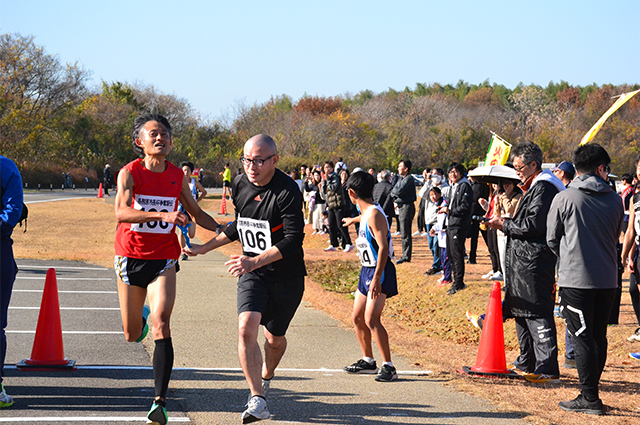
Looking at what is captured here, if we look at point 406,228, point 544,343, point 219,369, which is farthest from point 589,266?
point 406,228

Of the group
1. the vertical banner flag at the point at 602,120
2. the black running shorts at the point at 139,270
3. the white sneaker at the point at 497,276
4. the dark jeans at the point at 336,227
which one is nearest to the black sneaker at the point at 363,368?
the black running shorts at the point at 139,270

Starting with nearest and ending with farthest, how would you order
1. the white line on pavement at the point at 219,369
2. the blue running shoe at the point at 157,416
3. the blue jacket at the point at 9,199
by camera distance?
the blue running shoe at the point at 157,416, the blue jacket at the point at 9,199, the white line on pavement at the point at 219,369

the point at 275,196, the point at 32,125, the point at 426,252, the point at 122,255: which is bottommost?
the point at 426,252

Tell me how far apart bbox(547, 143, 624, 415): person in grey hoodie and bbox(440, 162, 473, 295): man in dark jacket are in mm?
5445

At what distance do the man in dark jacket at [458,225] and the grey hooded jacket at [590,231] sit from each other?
544cm

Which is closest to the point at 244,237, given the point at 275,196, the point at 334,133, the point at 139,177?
the point at 275,196

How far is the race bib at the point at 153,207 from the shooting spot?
5020 mm

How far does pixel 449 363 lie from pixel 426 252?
Result: 33.0 feet

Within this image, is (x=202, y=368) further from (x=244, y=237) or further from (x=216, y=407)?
(x=244, y=237)

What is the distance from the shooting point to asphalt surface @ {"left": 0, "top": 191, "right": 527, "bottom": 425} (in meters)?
4.98

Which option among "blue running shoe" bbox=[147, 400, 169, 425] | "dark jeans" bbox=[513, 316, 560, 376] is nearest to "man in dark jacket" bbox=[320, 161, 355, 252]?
"dark jeans" bbox=[513, 316, 560, 376]

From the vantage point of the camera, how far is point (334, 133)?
66000 mm

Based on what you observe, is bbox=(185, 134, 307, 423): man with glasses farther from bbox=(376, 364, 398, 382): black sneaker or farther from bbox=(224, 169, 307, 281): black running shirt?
bbox=(376, 364, 398, 382): black sneaker

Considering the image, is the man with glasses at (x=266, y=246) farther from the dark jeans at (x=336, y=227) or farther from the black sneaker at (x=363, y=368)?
the dark jeans at (x=336, y=227)
